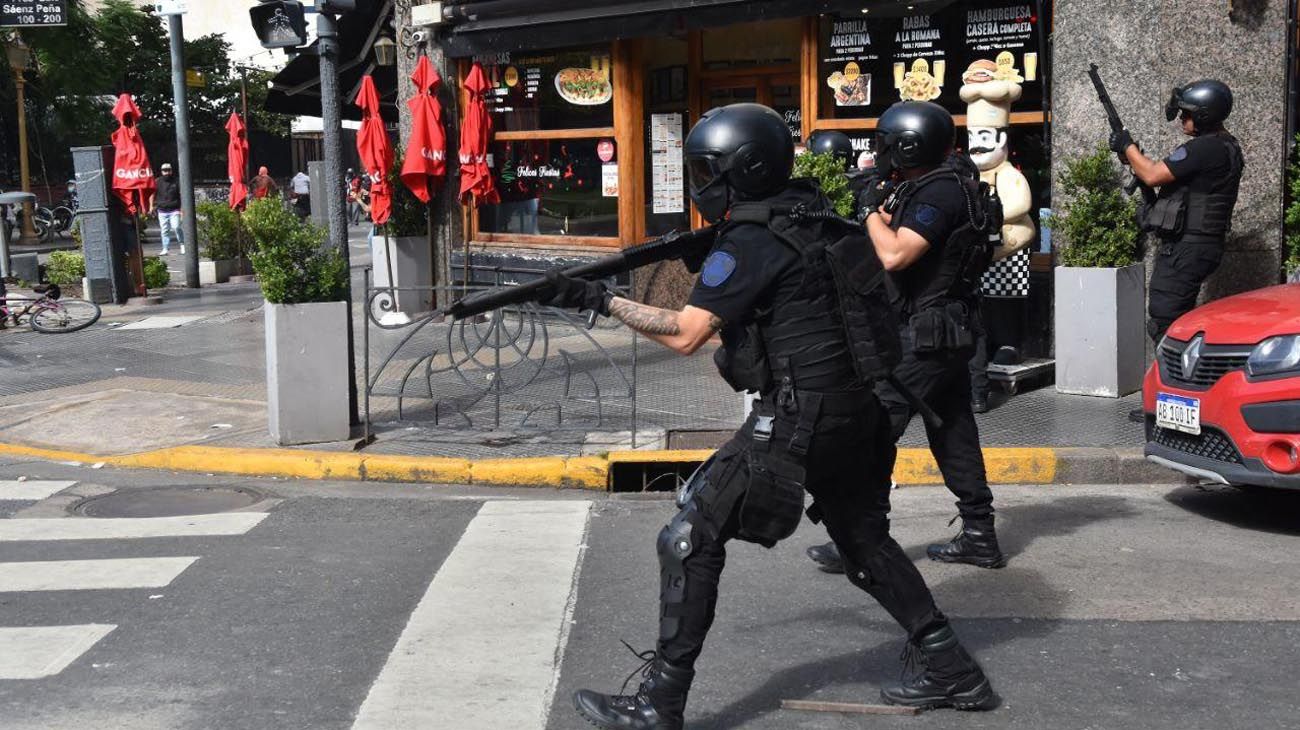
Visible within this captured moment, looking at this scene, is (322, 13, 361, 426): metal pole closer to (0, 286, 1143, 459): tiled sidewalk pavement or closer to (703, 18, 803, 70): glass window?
(0, 286, 1143, 459): tiled sidewalk pavement

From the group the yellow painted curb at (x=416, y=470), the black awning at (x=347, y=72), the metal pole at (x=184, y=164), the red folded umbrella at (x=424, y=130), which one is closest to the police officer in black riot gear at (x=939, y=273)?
the yellow painted curb at (x=416, y=470)

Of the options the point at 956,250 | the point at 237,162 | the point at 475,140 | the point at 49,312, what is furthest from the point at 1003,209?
the point at 237,162

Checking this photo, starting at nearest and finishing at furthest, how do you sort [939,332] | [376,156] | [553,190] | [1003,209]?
[939,332] < [1003,209] < [553,190] < [376,156]

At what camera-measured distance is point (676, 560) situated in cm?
409

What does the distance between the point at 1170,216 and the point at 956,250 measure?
3.21m

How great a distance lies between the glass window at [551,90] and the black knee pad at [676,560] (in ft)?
31.7

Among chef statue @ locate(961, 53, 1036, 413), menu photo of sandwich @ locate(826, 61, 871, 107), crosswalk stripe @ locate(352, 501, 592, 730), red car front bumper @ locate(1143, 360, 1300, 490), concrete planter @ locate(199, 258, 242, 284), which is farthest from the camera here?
concrete planter @ locate(199, 258, 242, 284)

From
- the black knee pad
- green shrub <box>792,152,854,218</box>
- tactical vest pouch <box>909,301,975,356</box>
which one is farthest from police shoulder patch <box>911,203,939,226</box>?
green shrub <box>792,152,854,218</box>

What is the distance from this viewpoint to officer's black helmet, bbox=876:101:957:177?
18.9ft

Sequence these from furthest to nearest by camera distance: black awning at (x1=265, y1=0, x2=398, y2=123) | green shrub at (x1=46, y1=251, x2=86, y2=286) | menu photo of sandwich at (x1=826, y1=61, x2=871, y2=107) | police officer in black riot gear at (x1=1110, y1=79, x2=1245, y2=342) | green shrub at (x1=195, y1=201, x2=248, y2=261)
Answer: green shrub at (x1=195, y1=201, x2=248, y2=261) < black awning at (x1=265, y1=0, x2=398, y2=123) < green shrub at (x1=46, y1=251, x2=86, y2=286) < menu photo of sandwich at (x1=826, y1=61, x2=871, y2=107) < police officer in black riot gear at (x1=1110, y1=79, x2=1245, y2=342)

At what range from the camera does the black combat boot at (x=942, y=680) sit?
436 cm

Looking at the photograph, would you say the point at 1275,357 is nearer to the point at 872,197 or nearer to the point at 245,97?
the point at 872,197

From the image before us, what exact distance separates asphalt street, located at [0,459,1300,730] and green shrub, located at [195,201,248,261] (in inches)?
503

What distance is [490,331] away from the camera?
9047 mm
